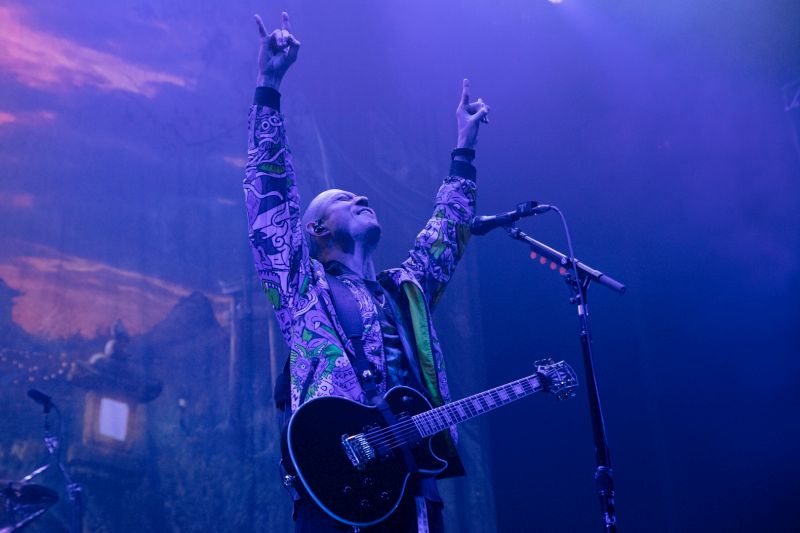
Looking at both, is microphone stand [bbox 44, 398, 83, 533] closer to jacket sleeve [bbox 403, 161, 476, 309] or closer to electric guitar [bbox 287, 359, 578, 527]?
jacket sleeve [bbox 403, 161, 476, 309]

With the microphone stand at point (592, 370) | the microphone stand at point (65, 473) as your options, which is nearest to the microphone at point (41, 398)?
the microphone stand at point (65, 473)

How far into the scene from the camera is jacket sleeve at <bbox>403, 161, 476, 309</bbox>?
2.94m

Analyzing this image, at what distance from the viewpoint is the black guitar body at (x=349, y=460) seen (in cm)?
184

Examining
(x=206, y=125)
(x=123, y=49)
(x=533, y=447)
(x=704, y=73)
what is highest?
(x=704, y=73)

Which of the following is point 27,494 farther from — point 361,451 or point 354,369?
point 361,451

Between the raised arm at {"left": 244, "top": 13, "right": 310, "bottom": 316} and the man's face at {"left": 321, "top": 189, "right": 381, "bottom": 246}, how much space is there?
36 cm

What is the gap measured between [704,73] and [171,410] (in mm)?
6071

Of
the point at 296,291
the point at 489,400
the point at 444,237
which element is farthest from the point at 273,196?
the point at 489,400

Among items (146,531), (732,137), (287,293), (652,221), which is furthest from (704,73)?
(146,531)

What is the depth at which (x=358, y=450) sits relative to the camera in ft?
6.31

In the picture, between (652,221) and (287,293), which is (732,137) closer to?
(652,221)

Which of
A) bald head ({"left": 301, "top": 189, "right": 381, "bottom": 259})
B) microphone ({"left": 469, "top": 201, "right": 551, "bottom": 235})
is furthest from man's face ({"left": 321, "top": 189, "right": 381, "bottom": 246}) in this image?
microphone ({"left": 469, "top": 201, "right": 551, "bottom": 235})

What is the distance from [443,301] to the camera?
5.49 metres

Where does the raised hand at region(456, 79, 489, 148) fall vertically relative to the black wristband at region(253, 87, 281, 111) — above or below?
above
